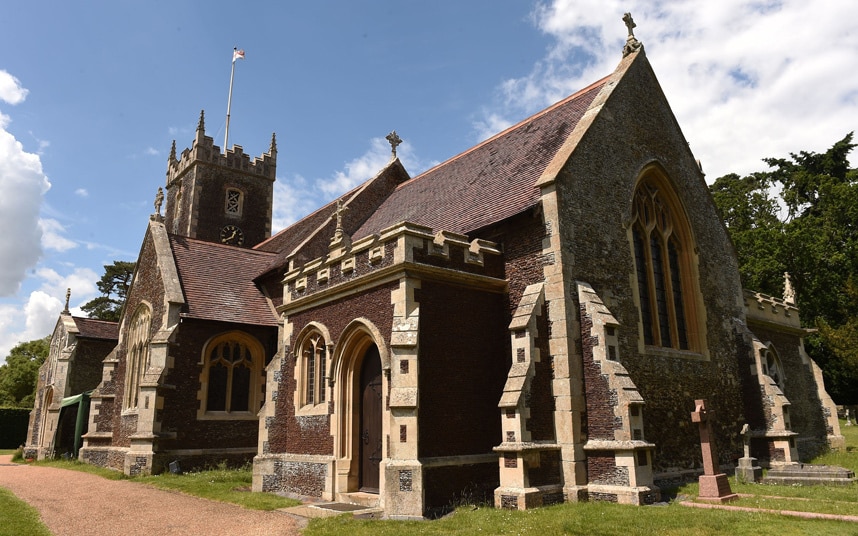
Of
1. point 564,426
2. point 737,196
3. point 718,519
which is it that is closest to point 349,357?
→ point 564,426

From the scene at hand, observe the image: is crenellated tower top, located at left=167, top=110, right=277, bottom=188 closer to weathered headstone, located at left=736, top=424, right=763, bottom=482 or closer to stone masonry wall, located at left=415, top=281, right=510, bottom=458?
stone masonry wall, located at left=415, top=281, right=510, bottom=458

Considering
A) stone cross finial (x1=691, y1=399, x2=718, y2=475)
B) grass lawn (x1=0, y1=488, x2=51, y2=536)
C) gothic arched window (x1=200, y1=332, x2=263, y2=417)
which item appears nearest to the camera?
grass lawn (x1=0, y1=488, x2=51, y2=536)

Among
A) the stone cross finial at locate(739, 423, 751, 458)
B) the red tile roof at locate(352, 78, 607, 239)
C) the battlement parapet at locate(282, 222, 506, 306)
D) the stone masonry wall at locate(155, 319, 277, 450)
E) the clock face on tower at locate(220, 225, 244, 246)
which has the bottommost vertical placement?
the stone cross finial at locate(739, 423, 751, 458)

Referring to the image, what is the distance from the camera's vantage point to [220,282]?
835 inches

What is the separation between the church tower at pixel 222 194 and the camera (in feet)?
108

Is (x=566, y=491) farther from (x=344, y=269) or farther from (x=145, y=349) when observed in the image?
(x=145, y=349)

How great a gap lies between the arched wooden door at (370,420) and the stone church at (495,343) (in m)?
0.05

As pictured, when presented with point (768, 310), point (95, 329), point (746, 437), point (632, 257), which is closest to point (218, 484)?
point (632, 257)

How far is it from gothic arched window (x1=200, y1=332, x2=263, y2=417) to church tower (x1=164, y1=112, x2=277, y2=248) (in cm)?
1467

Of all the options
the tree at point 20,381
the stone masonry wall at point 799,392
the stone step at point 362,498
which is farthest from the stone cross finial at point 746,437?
the tree at point 20,381

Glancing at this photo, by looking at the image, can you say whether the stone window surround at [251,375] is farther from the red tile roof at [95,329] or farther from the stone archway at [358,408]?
the red tile roof at [95,329]

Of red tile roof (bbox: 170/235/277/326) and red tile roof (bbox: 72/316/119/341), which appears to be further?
red tile roof (bbox: 72/316/119/341)

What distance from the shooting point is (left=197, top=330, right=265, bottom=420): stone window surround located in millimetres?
18641

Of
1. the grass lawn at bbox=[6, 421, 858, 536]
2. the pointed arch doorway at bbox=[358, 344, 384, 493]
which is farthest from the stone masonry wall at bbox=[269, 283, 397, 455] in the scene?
the grass lawn at bbox=[6, 421, 858, 536]
